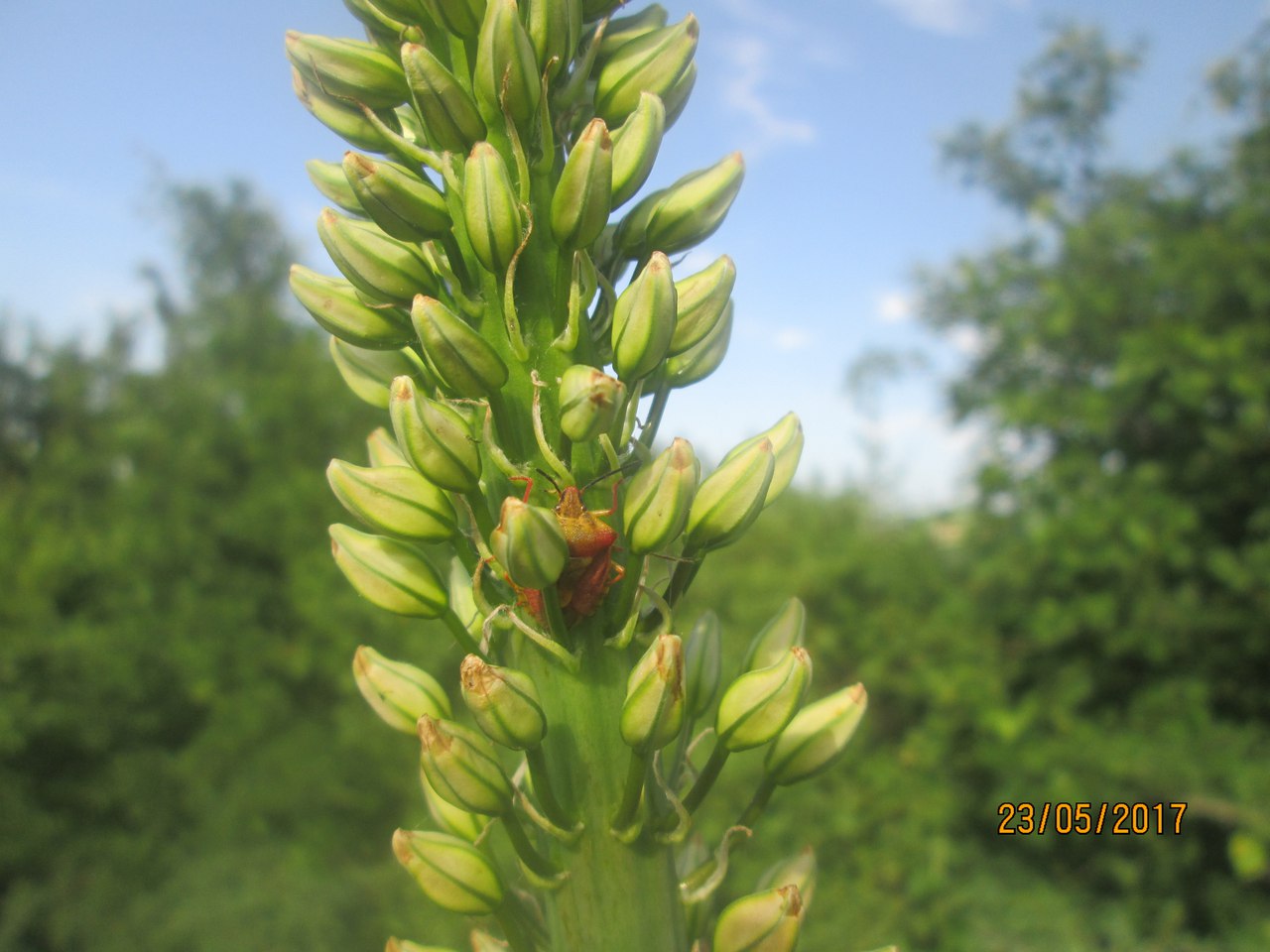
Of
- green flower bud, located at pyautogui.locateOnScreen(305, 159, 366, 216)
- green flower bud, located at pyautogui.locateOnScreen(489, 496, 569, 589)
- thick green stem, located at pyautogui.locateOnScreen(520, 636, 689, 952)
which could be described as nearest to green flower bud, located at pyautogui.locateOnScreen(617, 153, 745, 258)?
green flower bud, located at pyautogui.locateOnScreen(305, 159, 366, 216)

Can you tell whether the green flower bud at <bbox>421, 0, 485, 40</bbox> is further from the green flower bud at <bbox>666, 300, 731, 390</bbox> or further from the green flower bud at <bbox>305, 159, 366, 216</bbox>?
the green flower bud at <bbox>666, 300, 731, 390</bbox>

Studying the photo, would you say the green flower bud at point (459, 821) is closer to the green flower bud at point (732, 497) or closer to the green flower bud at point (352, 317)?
the green flower bud at point (732, 497)

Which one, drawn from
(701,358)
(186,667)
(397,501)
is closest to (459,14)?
(701,358)

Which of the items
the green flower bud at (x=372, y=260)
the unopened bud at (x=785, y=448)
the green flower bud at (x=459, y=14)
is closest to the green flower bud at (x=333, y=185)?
the green flower bud at (x=372, y=260)

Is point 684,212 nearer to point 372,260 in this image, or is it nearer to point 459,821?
point 372,260
